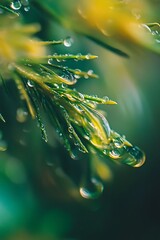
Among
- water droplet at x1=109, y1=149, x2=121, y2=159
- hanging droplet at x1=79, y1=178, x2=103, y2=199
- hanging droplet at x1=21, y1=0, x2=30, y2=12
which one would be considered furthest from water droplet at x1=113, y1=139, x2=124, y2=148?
hanging droplet at x1=79, y1=178, x2=103, y2=199

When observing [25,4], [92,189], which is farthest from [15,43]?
[92,189]

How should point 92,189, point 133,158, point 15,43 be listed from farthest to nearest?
point 92,189
point 133,158
point 15,43

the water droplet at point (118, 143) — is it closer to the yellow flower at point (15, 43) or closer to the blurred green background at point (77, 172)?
the yellow flower at point (15, 43)

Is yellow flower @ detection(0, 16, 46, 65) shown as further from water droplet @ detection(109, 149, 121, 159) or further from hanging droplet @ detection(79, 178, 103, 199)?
hanging droplet @ detection(79, 178, 103, 199)

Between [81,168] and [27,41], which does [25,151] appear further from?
[27,41]

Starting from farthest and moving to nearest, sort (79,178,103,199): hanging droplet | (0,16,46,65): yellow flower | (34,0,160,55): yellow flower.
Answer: (79,178,103,199): hanging droplet → (34,0,160,55): yellow flower → (0,16,46,65): yellow flower

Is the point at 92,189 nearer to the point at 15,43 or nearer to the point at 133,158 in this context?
the point at 133,158

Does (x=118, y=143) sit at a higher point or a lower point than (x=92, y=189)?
higher
